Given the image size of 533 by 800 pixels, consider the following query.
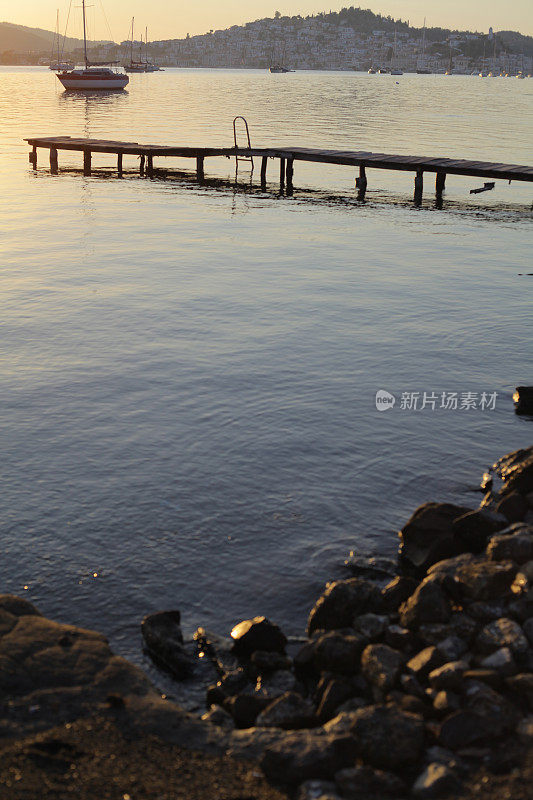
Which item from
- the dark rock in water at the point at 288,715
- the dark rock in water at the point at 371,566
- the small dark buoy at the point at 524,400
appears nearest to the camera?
the dark rock in water at the point at 288,715

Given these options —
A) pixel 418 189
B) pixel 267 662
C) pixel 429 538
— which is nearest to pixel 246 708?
pixel 267 662

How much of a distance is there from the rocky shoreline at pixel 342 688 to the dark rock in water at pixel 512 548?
11 millimetres

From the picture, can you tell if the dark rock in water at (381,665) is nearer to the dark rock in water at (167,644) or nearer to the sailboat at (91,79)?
the dark rock in water at (167,644)

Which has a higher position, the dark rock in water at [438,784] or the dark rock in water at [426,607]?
the dark rock in water at [426,607]

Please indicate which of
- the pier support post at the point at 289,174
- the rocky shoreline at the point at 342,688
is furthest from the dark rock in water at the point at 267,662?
the pier support post at the point at 289,174

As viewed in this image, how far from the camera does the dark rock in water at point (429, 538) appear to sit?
25.4 ft

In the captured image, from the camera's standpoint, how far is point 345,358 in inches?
582

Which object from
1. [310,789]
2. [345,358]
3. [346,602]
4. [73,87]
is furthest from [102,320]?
[73,87]

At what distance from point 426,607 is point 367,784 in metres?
1.74

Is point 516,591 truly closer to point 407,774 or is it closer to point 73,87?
point 407,774

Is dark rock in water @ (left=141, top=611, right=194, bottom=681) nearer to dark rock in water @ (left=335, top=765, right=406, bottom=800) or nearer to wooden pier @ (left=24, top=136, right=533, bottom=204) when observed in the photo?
dark rock in water @ (left=335, top=765, right=406, bottom=800)

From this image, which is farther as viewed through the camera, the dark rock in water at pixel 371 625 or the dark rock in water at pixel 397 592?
the dark rock in water at pixel 397 592

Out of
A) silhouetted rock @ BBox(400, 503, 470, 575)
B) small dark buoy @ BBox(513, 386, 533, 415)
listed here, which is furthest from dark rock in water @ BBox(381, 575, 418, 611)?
small dark buoy @ BBox(513, 386, 533, 415)

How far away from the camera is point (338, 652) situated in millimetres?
6191
